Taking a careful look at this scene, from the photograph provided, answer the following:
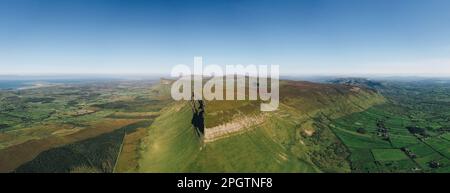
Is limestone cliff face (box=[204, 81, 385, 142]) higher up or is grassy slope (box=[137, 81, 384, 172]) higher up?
limestone cliff face (box=[204, 81, 385, 142])

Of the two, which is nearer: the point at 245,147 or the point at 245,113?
the point at 245,147

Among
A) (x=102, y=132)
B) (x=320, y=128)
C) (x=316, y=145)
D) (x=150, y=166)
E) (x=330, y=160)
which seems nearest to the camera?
(x=150, y=166)

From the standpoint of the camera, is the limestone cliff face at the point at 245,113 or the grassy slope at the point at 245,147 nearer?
the grassy slope at the point at 245,147

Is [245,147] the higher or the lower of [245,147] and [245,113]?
the lower

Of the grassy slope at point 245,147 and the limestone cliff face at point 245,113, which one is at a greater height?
the limestone cliff face at point 245,113

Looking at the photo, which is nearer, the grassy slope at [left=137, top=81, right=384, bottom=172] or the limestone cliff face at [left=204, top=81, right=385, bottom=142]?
the grassy slope at [left=137, top=81, right=384, bottom=172]
